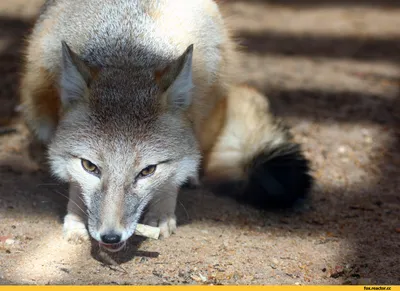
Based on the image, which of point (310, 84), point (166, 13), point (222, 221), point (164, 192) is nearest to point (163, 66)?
point (166, 13)

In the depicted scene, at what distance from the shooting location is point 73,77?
11.0 ft

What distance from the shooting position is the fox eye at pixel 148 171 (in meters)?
3.30

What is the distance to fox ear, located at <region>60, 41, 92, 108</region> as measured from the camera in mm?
3287

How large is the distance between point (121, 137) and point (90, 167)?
0.23 m

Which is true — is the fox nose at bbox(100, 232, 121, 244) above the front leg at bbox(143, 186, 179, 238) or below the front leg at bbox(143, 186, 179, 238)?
above

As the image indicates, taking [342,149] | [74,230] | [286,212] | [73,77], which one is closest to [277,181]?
[286,212]

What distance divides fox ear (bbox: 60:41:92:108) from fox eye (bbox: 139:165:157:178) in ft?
1.68

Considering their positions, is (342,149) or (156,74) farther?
(342,149)

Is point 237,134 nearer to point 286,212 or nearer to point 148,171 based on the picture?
point 286,212

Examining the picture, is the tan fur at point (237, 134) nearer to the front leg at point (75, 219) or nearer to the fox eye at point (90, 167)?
the front leg at point (75, 219)

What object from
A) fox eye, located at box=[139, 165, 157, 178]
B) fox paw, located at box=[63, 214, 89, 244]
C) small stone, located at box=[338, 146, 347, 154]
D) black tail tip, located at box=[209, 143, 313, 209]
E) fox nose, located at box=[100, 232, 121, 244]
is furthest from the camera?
small stone, located at box=[338, 146, 347, 154]

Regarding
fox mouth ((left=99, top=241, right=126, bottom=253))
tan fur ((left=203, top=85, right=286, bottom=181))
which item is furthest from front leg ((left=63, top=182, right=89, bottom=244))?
tan fur ((left=203, top=85, right=286, bottom=181))

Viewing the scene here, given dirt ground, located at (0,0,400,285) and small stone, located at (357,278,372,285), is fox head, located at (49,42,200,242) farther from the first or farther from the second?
small stone, located at (357,278,372,285)
